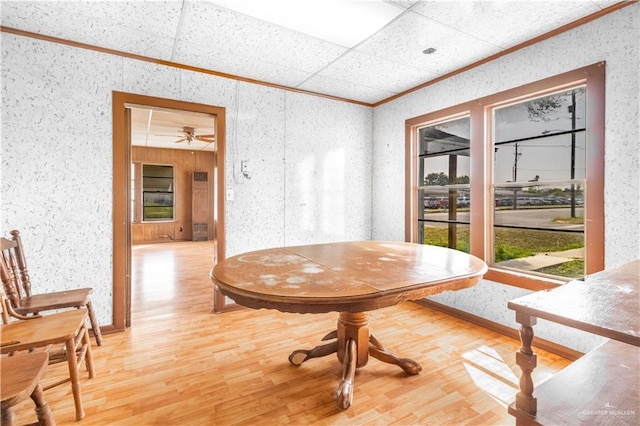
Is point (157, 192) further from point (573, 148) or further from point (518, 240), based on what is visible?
point (573, 148)

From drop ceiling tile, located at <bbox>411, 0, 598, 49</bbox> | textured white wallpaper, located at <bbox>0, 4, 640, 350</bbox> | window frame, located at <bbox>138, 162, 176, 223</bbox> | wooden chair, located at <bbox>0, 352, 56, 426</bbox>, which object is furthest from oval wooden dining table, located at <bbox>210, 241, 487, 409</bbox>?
window frame, located at <bbox>138, 162, 176, 223</bbox>

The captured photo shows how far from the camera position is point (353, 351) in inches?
79.5

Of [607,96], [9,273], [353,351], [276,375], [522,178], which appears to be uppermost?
[607,96]

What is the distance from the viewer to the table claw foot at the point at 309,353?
2238 mm

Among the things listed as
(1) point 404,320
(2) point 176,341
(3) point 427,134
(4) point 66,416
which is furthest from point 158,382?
(3) point 427,134

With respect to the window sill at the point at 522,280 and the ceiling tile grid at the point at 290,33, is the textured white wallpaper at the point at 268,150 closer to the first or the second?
the window sill at the point at 522,280

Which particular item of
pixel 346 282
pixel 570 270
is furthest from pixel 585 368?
pixel 570 270

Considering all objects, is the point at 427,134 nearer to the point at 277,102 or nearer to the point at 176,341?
the point at 277,102

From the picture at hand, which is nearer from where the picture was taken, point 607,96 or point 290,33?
point 607,96

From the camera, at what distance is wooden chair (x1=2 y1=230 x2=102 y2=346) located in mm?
2078

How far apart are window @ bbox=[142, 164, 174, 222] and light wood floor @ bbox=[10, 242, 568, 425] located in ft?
21.9

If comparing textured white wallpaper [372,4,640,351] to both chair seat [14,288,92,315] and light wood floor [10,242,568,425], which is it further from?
chair seat [14,288,92,315]

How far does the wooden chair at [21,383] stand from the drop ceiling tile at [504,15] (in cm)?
297

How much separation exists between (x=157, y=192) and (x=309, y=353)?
8661 millimetres
